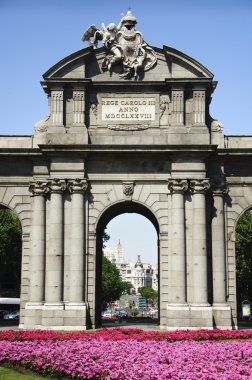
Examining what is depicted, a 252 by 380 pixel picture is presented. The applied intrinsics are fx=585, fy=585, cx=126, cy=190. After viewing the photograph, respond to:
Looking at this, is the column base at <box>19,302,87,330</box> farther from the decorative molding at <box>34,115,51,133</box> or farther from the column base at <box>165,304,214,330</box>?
the decorative molding at <box>34,115,51,133</box>

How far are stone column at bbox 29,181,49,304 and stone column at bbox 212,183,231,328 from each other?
9.04 meters

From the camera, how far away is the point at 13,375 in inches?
691

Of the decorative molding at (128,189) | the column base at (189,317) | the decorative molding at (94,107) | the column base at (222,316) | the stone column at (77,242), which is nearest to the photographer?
the column base at (189,317)

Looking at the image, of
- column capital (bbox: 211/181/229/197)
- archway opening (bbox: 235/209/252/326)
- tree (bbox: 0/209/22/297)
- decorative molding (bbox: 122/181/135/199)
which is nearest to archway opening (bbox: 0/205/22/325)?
tree (bbox: 0/209/22/297)

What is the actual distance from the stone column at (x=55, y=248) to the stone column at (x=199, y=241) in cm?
691

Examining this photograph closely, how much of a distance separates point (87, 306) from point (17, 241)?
30.6m

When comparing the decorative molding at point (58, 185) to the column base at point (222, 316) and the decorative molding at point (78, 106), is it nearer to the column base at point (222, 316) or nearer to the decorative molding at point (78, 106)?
the decorative molding at point (78, 106)

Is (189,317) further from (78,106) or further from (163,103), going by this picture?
(78,106)

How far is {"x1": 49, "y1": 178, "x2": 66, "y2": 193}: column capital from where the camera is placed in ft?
101

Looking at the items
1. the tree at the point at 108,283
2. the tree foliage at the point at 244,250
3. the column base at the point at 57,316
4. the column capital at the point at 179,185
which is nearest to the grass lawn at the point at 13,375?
the column base at the point at 57,316

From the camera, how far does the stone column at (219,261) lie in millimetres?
30062

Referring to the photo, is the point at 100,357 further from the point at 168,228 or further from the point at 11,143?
the point at 11,143

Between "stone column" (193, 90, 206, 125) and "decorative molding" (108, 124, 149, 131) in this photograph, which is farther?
"decorative molding" (108, 124, 149, 131)

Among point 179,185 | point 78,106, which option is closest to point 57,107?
point 78,106
